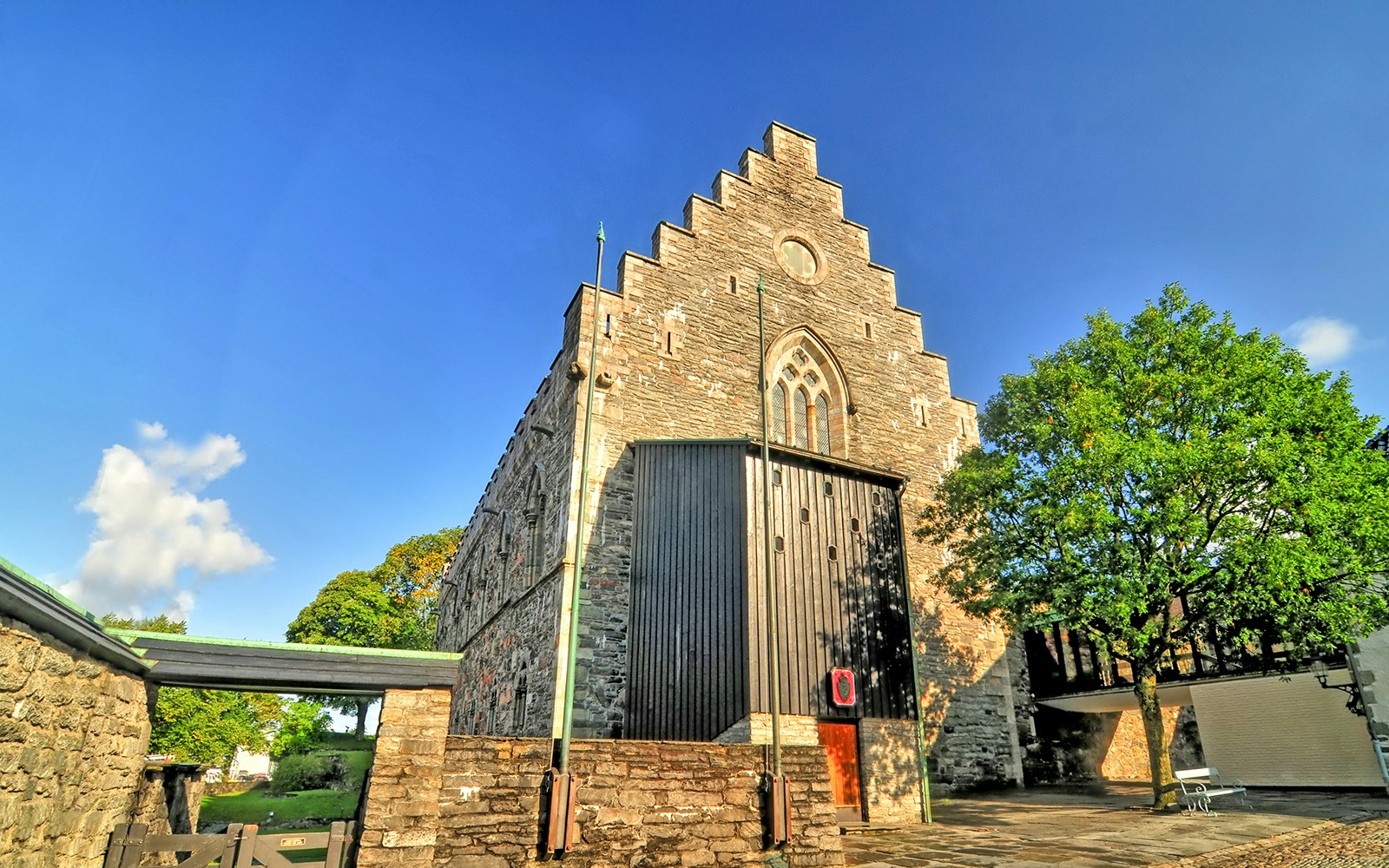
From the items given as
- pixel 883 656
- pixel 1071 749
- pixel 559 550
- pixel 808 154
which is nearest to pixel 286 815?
pixel 559 550

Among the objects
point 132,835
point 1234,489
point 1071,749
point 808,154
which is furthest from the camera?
point 808,154

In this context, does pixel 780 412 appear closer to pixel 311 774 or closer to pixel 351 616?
pixel 311 774

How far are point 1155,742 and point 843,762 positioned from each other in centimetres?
521

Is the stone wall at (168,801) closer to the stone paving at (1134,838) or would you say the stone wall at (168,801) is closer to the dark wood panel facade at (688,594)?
the dark wood panel facade at (688,594)

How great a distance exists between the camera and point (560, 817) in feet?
23.3

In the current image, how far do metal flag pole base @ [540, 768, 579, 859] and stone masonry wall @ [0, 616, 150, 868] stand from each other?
3.67 m

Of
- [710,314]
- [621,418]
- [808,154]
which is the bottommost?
[621,418]

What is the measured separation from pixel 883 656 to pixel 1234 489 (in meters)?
6.41

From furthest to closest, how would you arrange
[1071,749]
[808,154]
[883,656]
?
[808,154], [1071,749], [883,656]

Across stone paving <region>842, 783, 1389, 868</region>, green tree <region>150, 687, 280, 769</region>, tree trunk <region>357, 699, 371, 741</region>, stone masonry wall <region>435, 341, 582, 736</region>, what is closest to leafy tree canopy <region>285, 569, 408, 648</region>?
tree trunk <region>357, 699, 371, 741</region>

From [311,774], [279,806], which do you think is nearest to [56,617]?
[279,806]

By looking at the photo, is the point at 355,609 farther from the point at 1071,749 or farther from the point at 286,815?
the point at 1071,749

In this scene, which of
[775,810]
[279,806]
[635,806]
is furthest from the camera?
[279,806]

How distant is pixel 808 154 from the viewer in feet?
70.5
